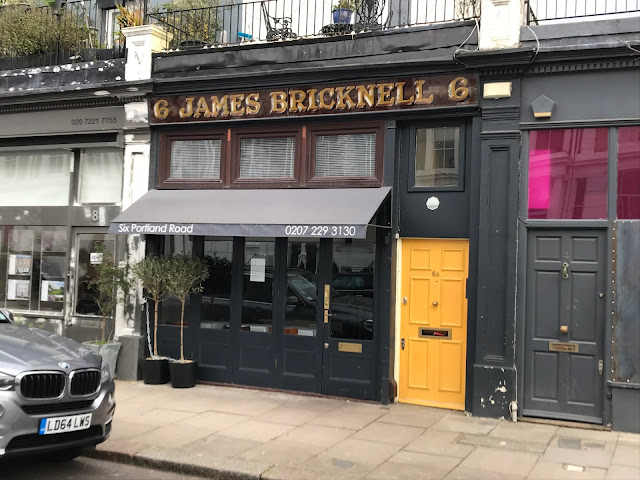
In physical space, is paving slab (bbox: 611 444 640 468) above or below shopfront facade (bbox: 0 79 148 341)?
below

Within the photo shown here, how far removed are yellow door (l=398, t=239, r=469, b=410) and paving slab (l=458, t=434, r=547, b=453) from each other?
53.1 inches

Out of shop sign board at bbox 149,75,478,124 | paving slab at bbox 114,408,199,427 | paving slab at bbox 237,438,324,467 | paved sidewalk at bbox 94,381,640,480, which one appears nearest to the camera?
paved sidewalk at bbox 94,381,640,480

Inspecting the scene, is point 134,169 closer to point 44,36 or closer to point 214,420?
point 44,36

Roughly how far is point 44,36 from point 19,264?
4279mm

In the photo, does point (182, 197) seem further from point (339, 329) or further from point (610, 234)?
point (610, 234)

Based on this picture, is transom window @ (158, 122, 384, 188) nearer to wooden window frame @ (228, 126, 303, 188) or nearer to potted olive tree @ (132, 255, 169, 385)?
wooden window frame @ (228, 126, 303, 188)

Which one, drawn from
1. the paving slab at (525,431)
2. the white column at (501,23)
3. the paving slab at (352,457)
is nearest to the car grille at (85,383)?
the paving slab at (352,457)

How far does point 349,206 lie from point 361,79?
192 cm

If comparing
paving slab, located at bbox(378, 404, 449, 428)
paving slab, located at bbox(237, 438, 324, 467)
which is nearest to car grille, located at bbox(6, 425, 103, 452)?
paving slab, located at bbox(237, 438, 324, 467)

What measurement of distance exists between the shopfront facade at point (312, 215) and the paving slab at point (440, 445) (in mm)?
1304

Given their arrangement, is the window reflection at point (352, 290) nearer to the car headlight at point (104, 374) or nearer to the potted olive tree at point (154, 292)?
the potted olive tree at point (154, 292)

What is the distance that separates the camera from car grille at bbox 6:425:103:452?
5.39 metres

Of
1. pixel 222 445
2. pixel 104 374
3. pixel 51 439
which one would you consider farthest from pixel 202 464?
pixel 51 439

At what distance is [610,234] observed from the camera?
26.2 feet
